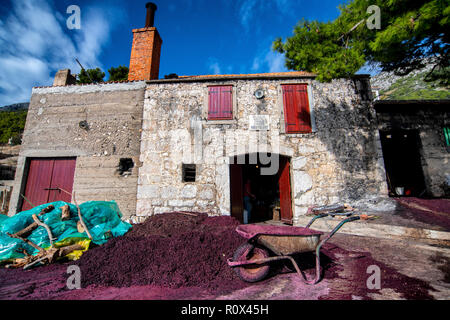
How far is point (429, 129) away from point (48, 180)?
14.2 metres

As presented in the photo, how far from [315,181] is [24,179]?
10.1 metres

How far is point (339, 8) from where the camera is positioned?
4953mm

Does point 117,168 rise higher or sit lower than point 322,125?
lower

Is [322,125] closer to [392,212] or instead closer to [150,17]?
[392,212]

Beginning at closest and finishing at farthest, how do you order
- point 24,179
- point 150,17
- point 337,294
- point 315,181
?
1. point 337,294
2. point 315,181
3. point 24,179
4. point 150,17

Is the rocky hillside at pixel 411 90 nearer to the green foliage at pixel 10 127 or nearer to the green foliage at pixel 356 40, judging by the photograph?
the green foliage at pixel 356 40

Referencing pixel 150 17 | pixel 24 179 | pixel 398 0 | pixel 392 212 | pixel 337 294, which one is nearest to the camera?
pixel 337 294

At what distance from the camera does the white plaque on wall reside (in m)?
6.59

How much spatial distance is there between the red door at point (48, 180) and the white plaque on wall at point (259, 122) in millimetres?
6543

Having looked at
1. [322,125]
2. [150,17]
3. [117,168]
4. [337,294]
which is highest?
[150,17]

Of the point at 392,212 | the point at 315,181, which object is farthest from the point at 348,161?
the point at 392,212

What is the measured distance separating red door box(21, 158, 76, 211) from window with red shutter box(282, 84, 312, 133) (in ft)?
25.7

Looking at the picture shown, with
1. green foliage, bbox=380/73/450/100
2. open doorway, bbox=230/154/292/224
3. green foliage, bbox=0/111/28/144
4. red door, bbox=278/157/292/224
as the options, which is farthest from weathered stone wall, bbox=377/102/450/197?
green foliage, bbox=380/73/450/100

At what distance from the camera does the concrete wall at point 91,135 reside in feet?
21.6
